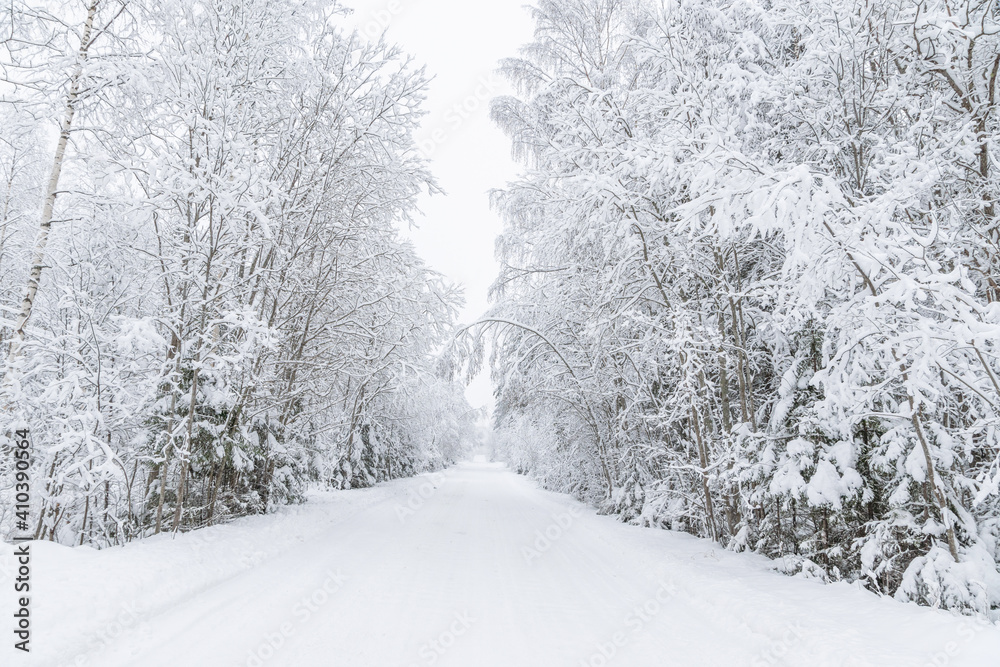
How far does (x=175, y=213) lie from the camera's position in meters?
7.06

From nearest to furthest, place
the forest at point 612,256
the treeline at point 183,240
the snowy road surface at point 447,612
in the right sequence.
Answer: the snowy road surface at point 447,612 → the forest at point 612,256 → the treeline at point 183,240

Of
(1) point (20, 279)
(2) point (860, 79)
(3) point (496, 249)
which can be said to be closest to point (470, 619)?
(2) point (860, 79)

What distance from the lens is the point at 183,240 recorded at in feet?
22.0

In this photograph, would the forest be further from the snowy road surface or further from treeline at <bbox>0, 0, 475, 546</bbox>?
the snowy road surface

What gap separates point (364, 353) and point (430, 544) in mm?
5421

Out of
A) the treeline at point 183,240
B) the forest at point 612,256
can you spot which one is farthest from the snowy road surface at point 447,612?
the treeline at point 183,240

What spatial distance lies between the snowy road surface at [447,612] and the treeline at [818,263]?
887 mm

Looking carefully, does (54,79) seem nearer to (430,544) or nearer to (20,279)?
(20,279)

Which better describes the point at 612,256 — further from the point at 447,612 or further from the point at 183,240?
the point at 183,240

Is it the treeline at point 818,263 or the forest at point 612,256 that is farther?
the forest at point 612,256

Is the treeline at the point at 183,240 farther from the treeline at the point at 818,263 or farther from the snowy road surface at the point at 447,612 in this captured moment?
the treeline at the point at 818,263

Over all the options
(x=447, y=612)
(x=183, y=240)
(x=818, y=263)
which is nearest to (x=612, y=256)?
(x=818, y=263)

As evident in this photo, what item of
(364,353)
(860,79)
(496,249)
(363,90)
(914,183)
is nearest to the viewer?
(914,183)

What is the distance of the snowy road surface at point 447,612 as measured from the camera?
3205mm
